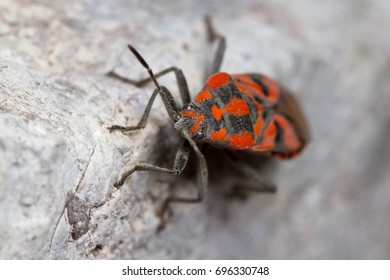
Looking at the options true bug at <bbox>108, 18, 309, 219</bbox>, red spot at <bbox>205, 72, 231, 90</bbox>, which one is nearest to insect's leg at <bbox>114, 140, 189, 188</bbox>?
true bug at <bbox>108, 18, 309, 219</bbox>

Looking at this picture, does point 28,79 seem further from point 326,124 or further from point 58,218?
point 326,124

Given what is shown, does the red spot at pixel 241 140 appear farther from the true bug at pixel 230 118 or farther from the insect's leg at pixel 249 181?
the insect's leg at pixel 249 181

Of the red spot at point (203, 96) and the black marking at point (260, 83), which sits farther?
the black marking at point (260, 83)

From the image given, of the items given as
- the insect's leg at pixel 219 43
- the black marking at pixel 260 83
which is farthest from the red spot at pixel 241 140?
the insect's leg at pixel 219 43

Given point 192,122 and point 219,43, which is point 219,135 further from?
point 219,43

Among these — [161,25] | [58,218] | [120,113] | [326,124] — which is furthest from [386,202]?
[58,218]

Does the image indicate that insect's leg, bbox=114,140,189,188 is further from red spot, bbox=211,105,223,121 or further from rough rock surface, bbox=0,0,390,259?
red spot, bbox=211,105,223,121

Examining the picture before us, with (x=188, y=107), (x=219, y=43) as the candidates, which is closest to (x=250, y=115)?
(x=188, y=107)
